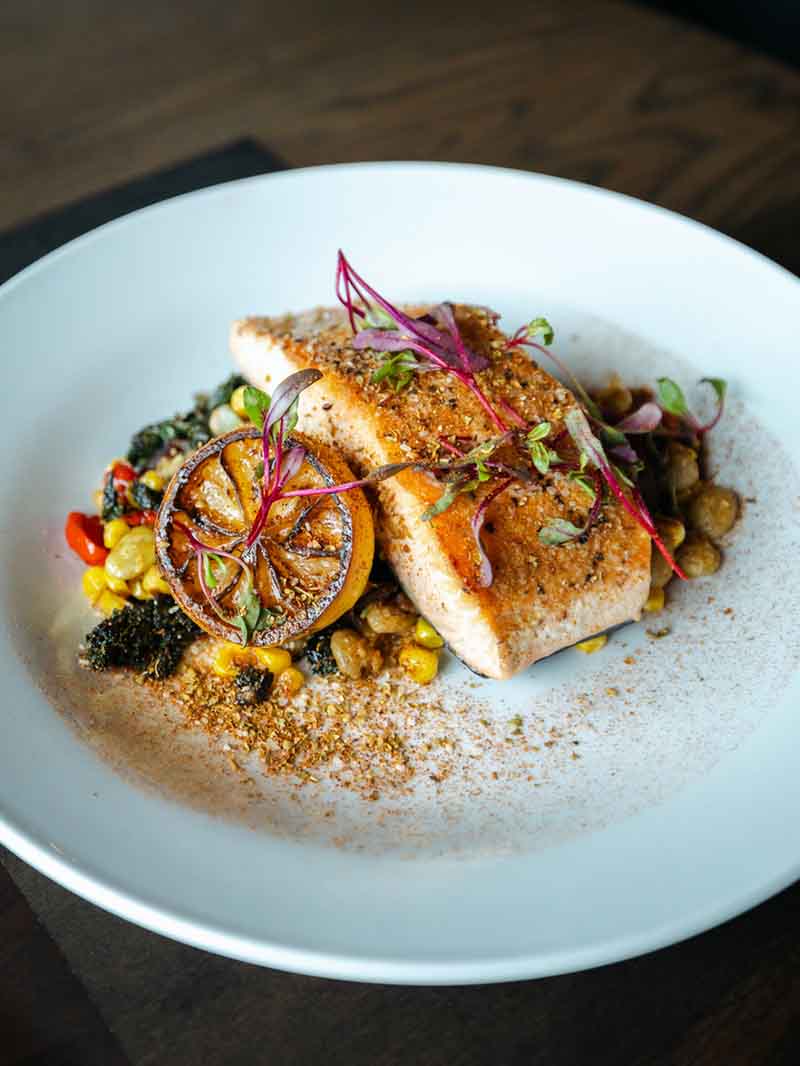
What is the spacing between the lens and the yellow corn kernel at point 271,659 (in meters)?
3.04

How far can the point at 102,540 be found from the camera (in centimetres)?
335

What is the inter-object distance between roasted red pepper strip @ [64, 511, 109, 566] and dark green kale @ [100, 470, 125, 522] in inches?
1.6

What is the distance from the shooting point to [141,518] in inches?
133

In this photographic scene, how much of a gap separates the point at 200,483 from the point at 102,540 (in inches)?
22.1

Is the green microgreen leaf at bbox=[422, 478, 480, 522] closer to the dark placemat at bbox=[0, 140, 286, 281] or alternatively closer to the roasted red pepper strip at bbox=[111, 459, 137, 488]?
the roasted red pepper strip at bbox=[111, 459, 137, 488]

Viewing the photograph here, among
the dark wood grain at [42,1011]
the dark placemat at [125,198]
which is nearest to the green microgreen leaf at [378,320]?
the dark placemat at [125,198]

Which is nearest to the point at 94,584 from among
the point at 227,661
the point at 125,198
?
the point at 227,661

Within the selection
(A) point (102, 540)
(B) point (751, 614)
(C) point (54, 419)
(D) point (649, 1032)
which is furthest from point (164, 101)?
(D) point (649, 1032)

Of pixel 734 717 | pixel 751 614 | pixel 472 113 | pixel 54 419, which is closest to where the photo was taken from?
pixel 734 717

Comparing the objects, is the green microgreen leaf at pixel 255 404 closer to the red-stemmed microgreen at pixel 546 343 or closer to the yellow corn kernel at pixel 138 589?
the yellow corn kernel at pixel 138 589

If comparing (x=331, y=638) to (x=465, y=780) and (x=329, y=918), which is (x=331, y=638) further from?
(x=329, y=918)

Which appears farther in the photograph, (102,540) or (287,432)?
(102,540)

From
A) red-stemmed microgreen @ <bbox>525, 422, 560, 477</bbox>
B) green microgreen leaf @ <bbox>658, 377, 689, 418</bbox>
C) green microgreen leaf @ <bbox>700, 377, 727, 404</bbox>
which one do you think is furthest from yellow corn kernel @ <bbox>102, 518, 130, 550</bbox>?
green microgreen leaf @ <bbox>700, 377, 727, 404</bbox>

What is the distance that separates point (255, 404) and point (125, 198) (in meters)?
2.19
